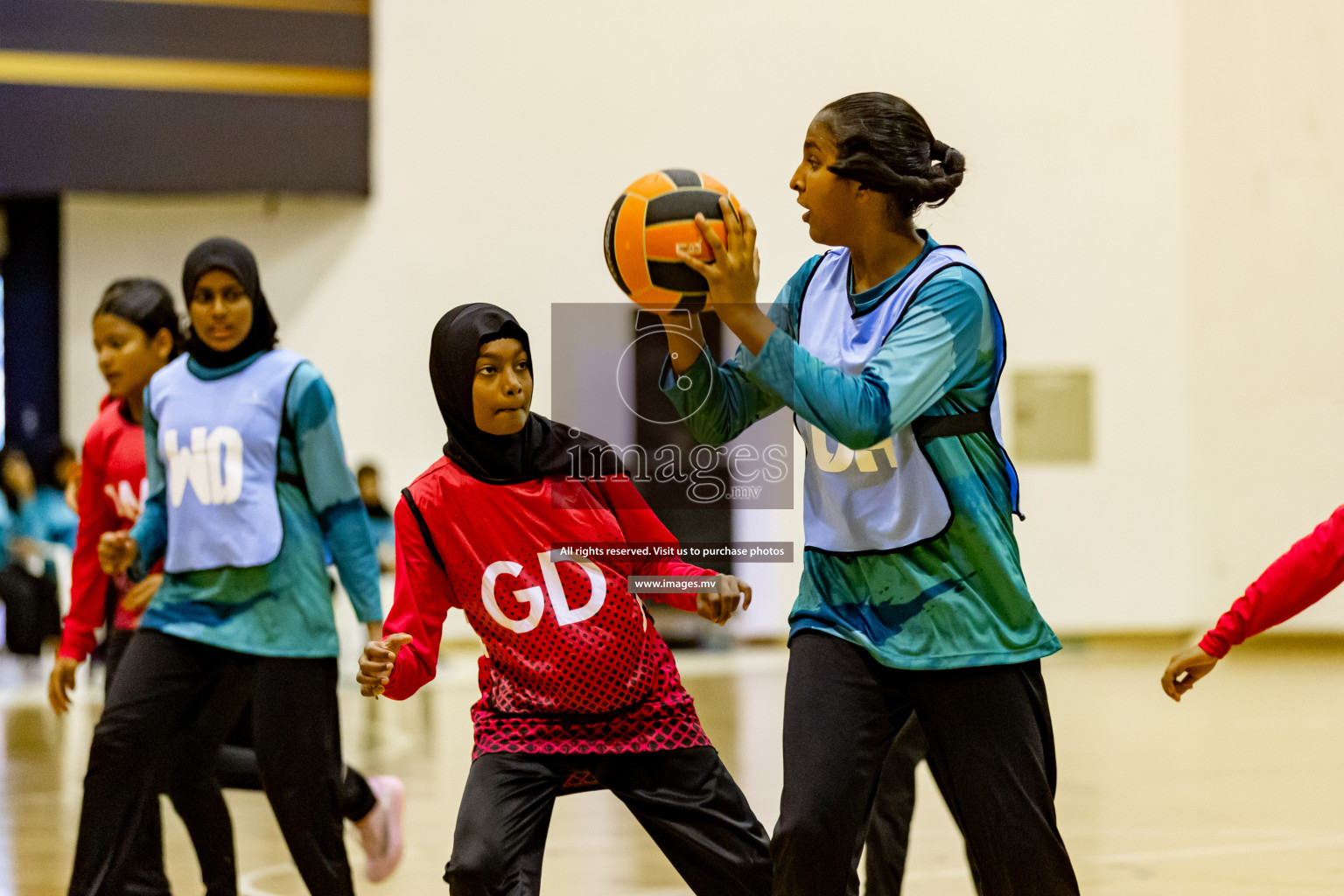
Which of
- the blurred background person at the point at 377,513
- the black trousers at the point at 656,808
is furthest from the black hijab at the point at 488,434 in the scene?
the blurred background person at the point at 377,513

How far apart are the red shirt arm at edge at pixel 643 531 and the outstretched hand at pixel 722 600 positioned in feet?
0.17

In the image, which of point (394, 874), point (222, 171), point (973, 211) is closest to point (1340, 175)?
point (973, 211)

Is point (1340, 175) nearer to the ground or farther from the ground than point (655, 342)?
farther from the ground

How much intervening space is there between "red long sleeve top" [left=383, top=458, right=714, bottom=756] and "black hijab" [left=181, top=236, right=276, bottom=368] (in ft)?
3.29

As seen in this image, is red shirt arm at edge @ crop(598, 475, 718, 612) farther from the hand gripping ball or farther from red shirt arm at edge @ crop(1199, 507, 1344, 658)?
red shirt arm at edge @ crop(1199, 507, 1344, 658)

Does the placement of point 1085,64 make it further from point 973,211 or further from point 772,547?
point 772,547

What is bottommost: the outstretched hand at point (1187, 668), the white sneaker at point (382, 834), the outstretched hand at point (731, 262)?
the white sneaker at point (382, 834)

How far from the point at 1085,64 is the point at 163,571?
36.0 ft

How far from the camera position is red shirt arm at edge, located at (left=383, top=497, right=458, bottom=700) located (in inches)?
113

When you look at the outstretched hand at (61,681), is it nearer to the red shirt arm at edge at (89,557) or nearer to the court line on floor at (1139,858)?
the red shirt arm at edge at (89,557)

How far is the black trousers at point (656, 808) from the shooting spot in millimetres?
2787

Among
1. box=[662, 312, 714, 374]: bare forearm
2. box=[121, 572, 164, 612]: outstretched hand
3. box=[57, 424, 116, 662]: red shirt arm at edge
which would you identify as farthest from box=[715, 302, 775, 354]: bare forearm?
box=[57, 424, 116, 662]: red shirt arm at edge

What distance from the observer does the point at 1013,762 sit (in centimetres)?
246

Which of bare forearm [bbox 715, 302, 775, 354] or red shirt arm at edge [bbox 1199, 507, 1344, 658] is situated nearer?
bare forearm [bbox 715, 302, 775, 354]
